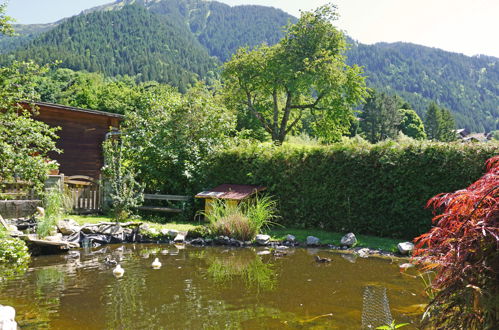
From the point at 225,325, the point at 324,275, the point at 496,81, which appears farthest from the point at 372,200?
the point at 496,81

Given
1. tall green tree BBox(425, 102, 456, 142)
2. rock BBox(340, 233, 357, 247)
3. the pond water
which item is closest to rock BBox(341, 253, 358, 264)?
the pond water

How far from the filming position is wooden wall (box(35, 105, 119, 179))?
684 inches

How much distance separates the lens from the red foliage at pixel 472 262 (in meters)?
1.98

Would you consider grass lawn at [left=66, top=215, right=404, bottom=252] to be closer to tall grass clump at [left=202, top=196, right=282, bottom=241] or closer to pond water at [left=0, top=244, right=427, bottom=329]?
tall grass clump at [left=202, top=196, right=282, bottom=241]

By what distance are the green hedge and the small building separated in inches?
15.0

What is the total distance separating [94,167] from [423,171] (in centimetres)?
1497

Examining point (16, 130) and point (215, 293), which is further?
point (16, 130)

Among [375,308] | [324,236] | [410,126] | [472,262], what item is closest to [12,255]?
[375,308]

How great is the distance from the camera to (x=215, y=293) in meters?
5.43

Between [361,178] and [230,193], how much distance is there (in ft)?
12.7

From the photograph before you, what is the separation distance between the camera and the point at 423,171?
9.41 m

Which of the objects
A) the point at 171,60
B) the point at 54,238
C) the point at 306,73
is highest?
the point at 171,60

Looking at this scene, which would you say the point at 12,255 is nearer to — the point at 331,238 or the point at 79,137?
the point at 331,238

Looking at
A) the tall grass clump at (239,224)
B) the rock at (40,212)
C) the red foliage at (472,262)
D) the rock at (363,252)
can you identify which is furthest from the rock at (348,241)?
the rock at (40,212)
